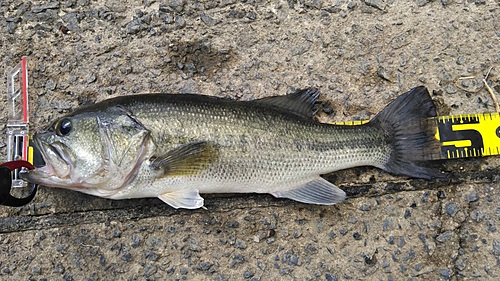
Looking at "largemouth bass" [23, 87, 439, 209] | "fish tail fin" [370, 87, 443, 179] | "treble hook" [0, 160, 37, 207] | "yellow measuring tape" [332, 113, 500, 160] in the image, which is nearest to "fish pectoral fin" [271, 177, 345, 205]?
"largemouth bass" [23, 87, 439, 209]

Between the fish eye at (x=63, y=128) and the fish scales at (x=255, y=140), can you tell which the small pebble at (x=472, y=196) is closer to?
the fish scales at (x=255, y=140)

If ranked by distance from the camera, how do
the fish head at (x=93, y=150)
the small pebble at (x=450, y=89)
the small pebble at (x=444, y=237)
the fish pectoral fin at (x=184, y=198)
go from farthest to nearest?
the small pebble at (x=450, y=89), the small pebble at (x=444, y=237), the fish pectoral fin at (x=184, y=198), the fish head at (x=93, y=150)

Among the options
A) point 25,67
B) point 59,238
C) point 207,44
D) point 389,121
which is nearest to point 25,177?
point 59,238

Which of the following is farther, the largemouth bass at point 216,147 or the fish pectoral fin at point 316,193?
the fish pectoral fin at point 316,193

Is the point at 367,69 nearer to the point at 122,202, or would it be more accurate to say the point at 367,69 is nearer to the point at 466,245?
the point at 466,245

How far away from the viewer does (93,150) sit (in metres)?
2.30

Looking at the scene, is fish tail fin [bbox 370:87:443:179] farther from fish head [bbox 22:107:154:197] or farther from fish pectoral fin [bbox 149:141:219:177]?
fish head [bbox 22:107:154:197]

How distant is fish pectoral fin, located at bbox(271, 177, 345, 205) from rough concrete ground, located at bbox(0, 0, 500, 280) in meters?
0.17

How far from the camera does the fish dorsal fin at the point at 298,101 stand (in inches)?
106

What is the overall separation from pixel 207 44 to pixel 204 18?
0.23 m

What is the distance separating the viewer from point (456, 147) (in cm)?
277

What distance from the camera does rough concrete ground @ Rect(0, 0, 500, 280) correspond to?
8.80 feet

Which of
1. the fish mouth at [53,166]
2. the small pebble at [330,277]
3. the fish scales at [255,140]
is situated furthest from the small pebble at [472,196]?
the fish mouth at [53,166]

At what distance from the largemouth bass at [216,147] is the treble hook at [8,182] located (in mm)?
187
